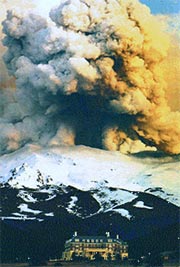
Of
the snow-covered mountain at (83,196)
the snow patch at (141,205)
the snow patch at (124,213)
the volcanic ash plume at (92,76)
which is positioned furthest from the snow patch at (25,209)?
the snow patch at (141,205)

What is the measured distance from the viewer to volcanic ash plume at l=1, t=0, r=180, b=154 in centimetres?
1612

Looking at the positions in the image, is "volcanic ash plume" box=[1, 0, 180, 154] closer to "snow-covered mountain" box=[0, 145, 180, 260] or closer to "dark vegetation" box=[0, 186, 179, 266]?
"snow-covered mountain" box=[0, 145, 180, 260]

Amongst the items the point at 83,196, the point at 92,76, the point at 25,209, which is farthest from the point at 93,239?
the point at 92,76

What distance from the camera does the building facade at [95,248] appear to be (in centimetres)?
1500

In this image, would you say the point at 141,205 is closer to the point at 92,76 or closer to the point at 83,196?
the point at 83,196

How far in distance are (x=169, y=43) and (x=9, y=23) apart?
112 inches

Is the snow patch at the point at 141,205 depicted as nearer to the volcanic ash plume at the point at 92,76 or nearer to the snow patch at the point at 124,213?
the snow patch at the point at 124,213

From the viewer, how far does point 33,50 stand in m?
16.3

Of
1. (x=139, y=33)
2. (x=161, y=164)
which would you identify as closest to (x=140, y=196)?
(x=161, y=164)

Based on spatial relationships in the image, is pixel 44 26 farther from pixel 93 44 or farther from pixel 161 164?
pixel 161 164

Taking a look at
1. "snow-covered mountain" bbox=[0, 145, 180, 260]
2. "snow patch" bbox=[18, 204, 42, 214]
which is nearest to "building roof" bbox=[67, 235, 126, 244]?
"snow-covered mountain" bbox=[0, 145, 180, 260]

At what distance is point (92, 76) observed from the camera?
53.1 feet

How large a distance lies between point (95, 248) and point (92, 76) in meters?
3.07

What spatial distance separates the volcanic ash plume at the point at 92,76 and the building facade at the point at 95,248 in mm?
1883
